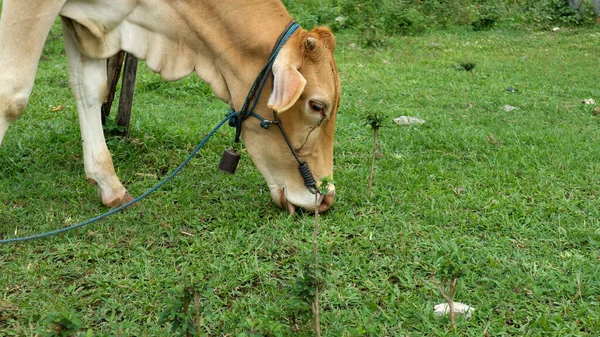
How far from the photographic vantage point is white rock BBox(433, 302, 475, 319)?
2618mm

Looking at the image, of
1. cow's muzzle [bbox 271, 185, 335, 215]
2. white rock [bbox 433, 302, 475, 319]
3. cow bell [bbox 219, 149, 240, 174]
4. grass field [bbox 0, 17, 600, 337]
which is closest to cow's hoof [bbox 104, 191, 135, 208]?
grass field [bbox 0, 17, 600, 337]

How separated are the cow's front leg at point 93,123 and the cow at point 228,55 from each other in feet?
0.07

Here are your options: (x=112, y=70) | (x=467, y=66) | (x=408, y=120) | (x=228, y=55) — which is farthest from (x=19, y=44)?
(x=467, y=66)

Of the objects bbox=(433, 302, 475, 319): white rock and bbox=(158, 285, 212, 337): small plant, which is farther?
bbox=(433, 302, 475, 319): white rock

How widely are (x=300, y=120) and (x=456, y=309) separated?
1.31m

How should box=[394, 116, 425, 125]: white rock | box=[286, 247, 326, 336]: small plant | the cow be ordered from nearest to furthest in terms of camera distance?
box=[286, 247, 326, 336]: small plant < the cow < box=[394, 116, 425, 125]: white rock

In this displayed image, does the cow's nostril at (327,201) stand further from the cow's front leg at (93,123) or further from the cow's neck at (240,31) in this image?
the cow's front leg at (93,123)

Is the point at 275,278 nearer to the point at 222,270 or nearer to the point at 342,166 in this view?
the point at 222,270

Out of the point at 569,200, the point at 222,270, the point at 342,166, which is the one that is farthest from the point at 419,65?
the point at 222,270

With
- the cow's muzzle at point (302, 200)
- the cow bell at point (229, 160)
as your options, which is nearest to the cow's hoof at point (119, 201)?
the cow bell at point (229, 160)

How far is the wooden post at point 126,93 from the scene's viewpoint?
464 cm

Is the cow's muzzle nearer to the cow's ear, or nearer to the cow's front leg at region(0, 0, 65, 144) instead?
the cow's ear

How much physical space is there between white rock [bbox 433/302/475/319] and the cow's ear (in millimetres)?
1131

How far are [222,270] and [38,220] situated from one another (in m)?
1.21
